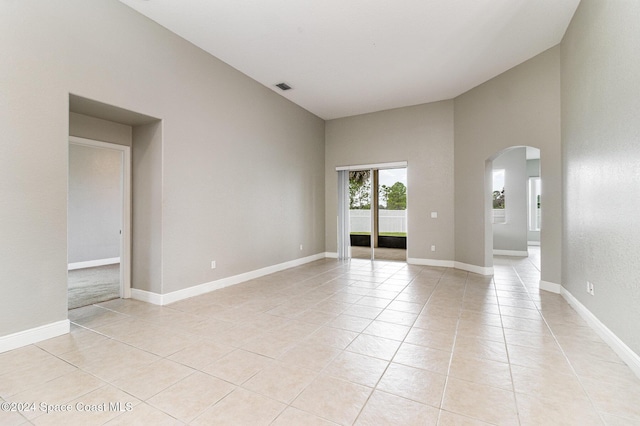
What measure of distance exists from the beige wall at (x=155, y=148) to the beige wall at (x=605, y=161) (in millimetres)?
4669

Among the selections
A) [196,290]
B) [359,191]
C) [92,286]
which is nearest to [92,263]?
[92,286]

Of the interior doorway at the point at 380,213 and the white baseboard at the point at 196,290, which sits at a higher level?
the interior doorway at the point at 380,213

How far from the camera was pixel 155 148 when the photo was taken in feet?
12.9

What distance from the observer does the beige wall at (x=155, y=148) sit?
2.66 meters

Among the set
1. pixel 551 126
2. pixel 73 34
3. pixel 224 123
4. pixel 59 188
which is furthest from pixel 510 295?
pixel 73 34

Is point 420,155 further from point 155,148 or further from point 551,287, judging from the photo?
point 155,148

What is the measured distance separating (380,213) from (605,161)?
701 centimetres

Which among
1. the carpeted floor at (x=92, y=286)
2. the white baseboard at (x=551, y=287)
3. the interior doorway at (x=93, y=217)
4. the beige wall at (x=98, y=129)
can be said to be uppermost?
the beige wall at (x=98, y=129)

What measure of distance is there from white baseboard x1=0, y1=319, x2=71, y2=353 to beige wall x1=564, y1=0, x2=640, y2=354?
5.01 meters

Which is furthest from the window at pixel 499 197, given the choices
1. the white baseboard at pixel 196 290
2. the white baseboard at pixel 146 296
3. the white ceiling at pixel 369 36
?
the white baseboard at pixel 146 296

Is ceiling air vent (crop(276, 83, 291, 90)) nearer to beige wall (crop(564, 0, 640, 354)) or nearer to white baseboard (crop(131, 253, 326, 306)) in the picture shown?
white baseboard (crop(131, 253, 326, 306))

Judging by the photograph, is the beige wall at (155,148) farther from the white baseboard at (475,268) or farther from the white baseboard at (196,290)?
the white baseboard at (475,268)

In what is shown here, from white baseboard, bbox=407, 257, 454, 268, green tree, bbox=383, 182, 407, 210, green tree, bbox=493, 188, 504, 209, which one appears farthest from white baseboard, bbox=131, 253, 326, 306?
green tree, bbox=493, 188, 504, 209

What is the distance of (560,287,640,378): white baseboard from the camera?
225 cm
